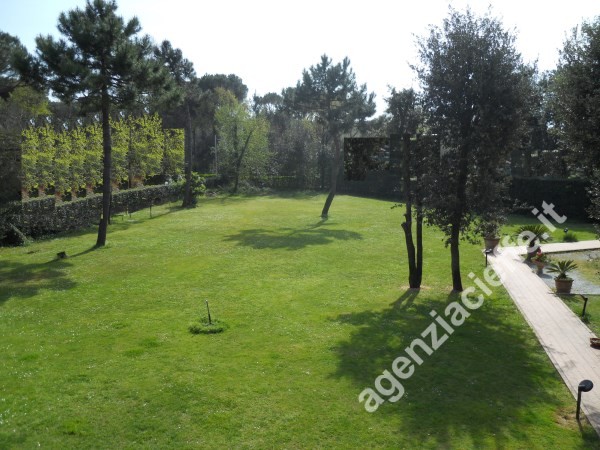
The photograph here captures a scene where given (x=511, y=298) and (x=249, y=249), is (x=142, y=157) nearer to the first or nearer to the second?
(x=249, y=249)

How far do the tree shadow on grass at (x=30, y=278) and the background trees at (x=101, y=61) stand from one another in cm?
448

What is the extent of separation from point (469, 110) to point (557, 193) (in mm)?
22872

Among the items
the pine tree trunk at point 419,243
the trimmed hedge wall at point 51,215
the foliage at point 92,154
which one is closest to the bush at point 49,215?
the trimmed hedge wall at point 51,215

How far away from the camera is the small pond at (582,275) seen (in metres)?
16.5

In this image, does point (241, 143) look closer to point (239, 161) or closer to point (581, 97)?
point (239, 161)

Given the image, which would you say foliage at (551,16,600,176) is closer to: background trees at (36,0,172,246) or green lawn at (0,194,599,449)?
green lawn at (0,194,599,449)

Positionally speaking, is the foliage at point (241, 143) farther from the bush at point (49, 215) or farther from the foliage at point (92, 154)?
the bush at point (49, 215)

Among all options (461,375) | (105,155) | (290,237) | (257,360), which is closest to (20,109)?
(105,155)

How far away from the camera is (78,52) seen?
21.7 meters

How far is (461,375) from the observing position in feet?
33.5

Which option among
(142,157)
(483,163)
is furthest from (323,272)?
(142,157)

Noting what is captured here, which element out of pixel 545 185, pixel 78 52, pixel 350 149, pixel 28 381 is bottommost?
pixel 28 381

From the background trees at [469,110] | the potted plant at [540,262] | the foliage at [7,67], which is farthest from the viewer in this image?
the foliage at [7,67]

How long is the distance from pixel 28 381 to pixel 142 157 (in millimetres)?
35659
